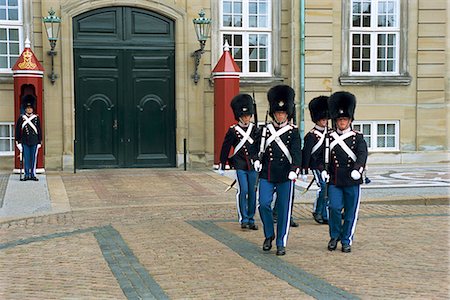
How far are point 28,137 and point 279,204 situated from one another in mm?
8915

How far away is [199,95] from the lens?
61.4 ft

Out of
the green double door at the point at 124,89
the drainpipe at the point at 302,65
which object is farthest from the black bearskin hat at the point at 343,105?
the green double door at the point at 124,89

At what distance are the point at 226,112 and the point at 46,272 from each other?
1059 centimetres

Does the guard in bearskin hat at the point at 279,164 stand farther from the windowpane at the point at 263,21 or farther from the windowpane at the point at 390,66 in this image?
the windowpane at the point at 390,66

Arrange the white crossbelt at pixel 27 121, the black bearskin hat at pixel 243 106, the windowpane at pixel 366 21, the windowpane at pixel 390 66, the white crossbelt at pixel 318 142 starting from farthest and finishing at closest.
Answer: the windowpane at pixel 390 66, the windowpane at pixel 366 21, the white crossbelt at pixel 27 121, the black bearskin hat at pixel 243 106, the white crossbelt at pixel 318 142

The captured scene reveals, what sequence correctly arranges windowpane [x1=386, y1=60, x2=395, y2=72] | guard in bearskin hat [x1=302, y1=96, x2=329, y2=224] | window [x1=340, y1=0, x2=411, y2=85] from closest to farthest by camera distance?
guard in bearskin hat [x1=302, y1=96, x2=329, y2=224]
window [x1=340, y1=0, x2=411, y2=85]
windowpane [x1=386, y1=60, x2=395, y2=72]

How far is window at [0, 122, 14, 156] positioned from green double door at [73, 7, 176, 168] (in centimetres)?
161

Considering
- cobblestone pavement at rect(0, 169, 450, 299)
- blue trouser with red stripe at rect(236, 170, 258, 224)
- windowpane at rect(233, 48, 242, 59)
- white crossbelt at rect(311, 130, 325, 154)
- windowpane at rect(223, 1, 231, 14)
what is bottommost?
cobblestone pavement at rect(0, 169, 450, 299)

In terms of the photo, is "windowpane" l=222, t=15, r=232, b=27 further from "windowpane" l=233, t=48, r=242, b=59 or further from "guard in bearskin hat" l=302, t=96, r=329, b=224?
"guard in bearskin hat" l=302, t=96, r=329, b=224

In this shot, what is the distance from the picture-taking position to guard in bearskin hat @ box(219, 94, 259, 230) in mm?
9977

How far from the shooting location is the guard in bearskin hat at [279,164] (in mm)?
8289

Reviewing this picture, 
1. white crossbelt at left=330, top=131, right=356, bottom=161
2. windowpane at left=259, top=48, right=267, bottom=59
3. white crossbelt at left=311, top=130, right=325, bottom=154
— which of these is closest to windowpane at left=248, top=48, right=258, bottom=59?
windowpane at left=259, top=48, right=267, bottom=59

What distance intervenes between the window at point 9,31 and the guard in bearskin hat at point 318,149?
10.1 meters

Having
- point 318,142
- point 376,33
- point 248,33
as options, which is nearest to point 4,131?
point 248,33
